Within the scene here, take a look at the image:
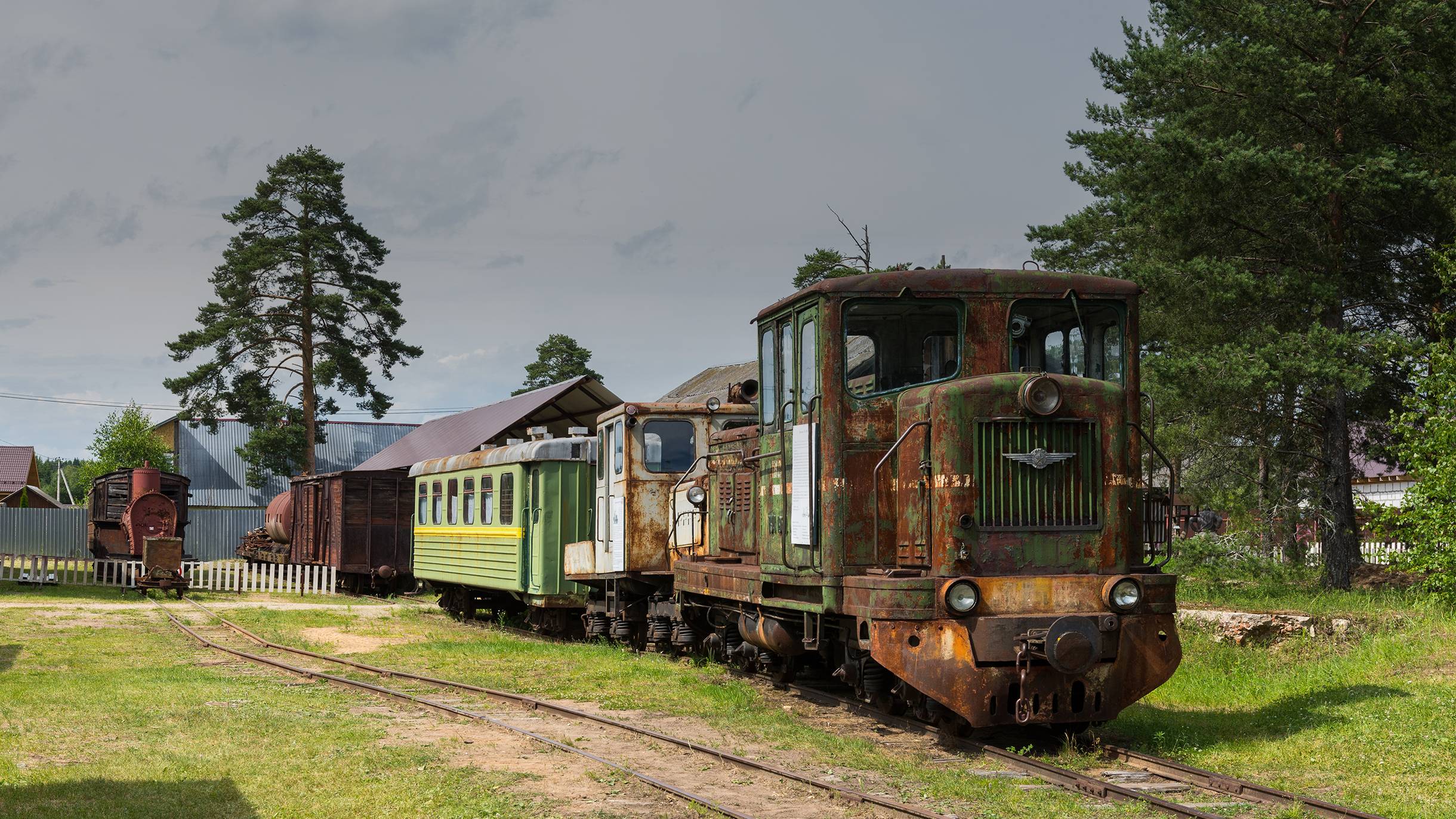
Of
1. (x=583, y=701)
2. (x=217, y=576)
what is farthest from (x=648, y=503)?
(x=217, y=576)

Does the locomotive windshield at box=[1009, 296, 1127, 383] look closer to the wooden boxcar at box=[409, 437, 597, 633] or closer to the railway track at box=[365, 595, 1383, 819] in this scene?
the railway track at box=[365, 595, 1383, 819]

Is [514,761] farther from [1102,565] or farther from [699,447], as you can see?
[699,447]

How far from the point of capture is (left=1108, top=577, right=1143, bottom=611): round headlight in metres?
9.12

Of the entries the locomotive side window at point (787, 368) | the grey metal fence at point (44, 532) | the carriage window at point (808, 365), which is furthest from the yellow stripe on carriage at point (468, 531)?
the grey metal fence at point (44, 532)

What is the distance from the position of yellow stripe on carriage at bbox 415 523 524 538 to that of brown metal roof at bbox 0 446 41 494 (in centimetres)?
4669

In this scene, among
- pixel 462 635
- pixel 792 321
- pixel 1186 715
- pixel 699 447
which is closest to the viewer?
pixel 792 321

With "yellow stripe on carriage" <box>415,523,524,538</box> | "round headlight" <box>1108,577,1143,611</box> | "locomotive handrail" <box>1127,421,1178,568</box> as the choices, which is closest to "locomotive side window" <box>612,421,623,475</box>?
"yellow stripe on carriage" <box>415,523,524,538</box>

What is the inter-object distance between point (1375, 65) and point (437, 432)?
29348 millimetres

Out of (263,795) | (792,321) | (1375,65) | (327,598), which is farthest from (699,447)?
(327,598)

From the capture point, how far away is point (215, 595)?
3100 cm

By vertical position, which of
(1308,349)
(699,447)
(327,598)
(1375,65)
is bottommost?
(327,598)

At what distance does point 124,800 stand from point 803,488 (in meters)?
5.15

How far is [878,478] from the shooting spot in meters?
9.88

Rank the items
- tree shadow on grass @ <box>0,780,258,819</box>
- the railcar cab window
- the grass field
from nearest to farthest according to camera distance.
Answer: tree shadow on grass @ <box>0,780,258,819</box> → the grass field → the railcar cab window
